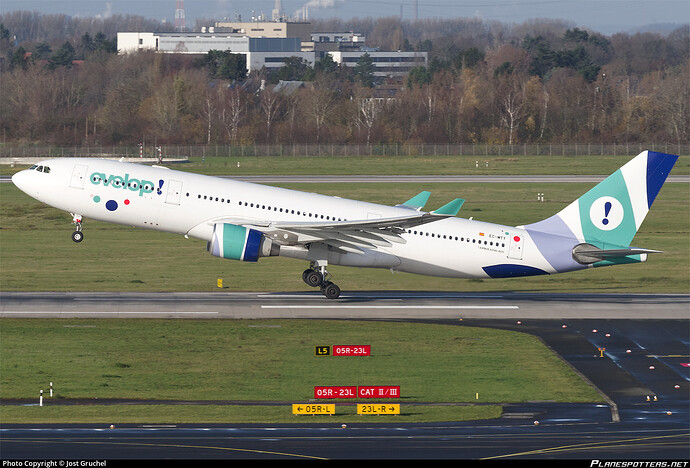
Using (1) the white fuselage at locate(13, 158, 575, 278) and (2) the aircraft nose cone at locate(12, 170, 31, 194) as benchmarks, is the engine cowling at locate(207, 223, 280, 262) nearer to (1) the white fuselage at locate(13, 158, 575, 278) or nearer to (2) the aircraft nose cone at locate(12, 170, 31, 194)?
(1) the white fuselage at locate(13, 158, 575, 278)

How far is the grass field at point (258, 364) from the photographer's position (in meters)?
33.5

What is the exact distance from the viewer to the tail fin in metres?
46.9

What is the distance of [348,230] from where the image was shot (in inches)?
1857

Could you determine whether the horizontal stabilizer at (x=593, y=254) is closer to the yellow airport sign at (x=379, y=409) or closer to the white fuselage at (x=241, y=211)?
the white fuselage at (x=241, y=211)

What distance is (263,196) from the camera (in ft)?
157

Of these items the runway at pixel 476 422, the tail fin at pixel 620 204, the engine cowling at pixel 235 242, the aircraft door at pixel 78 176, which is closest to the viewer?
the runway at pixel 476 422

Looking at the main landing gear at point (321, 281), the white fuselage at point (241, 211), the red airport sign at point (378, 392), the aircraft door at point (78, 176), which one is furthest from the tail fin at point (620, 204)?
the aircraft door at point (78, 176)

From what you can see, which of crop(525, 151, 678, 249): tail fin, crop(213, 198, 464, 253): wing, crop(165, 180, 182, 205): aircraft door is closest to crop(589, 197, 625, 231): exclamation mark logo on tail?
Result: crop(525, 151, 678, 249): tail fin

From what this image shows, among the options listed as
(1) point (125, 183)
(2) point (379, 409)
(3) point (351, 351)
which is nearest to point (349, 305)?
(3) point (351, 351)

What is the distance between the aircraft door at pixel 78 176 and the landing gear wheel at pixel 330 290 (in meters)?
13.1

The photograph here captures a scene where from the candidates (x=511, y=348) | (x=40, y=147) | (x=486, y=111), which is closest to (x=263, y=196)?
(x=511, y=348)

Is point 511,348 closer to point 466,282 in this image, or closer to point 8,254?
point 466,282

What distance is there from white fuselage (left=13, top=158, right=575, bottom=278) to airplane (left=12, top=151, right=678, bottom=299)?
0.16 ft

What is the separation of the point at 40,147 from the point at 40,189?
93.9 m
